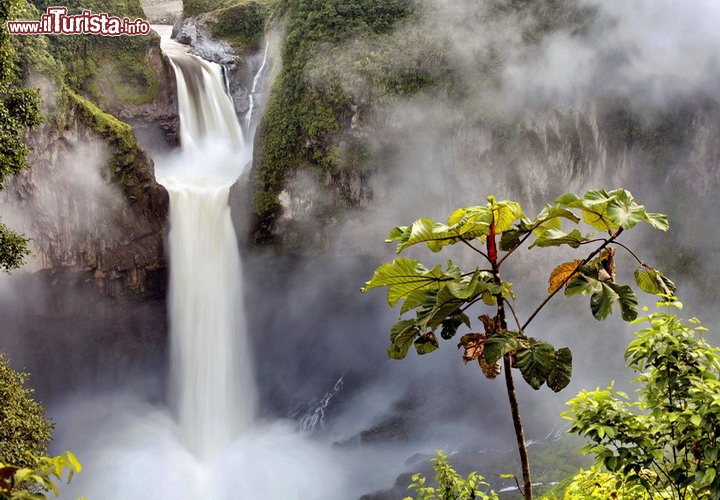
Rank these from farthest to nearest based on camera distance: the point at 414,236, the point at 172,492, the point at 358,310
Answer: the point at 358,310 → the point at 172,492 → the point at 414,236

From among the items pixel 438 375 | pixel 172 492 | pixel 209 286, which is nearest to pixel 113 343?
pixel 209 286

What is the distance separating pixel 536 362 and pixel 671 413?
0.67m

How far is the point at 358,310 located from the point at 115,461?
279 inches

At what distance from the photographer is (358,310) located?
16984 millimetres

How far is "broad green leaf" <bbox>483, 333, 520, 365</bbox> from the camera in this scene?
272 cm

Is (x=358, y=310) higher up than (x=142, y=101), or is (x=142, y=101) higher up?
(x=142, y=101)

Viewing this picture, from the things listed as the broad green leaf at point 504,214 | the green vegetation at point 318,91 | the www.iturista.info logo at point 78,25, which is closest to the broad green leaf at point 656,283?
the broad green leaf at point 504,214

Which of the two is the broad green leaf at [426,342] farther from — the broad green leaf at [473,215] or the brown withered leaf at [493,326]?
the broad green leaf at [473,215]

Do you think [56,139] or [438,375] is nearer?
[56,139]

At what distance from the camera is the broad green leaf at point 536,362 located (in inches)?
109

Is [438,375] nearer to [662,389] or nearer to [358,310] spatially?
[358,310]

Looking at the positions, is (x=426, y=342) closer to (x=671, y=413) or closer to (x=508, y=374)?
(x=508, y=374)

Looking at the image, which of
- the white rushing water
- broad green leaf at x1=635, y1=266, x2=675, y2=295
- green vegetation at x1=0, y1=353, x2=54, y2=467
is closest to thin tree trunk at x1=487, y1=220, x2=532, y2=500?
broad green leaf at x1=635, y1=266, x2=675, y2=295

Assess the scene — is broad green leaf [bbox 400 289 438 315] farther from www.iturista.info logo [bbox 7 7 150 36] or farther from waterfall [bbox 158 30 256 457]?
www.iturista.info logo [bbox 7 7 150 36]
